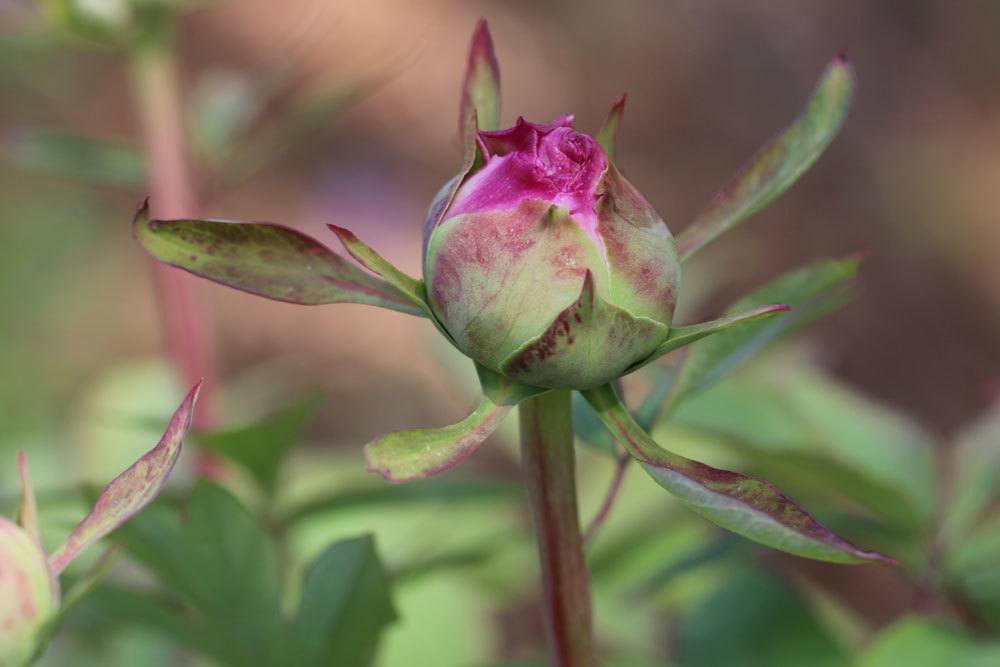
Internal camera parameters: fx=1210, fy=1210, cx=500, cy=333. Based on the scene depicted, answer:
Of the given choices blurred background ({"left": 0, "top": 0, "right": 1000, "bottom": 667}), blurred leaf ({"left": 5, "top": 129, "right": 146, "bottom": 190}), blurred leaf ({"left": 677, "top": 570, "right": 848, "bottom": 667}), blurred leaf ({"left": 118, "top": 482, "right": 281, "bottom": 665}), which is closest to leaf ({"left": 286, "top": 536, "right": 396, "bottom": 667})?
blurred leaf ({"left": 118, "top": 482, "right": 281, "bottom": 665})

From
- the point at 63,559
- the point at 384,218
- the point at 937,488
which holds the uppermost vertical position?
the point at 384,218

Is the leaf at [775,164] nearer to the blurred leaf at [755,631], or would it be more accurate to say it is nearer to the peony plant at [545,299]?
the peony plant at [545,299]

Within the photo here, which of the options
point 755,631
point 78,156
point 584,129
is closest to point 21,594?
point 755,631

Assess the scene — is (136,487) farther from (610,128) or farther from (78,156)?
(78,156)

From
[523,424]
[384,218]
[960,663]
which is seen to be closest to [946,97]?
[384,218]

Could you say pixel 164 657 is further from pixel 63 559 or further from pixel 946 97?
pixel 946 97

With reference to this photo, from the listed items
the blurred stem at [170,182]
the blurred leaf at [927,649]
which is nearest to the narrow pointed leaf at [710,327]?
the blurred leaf at [927,649]

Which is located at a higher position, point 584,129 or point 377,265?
point 584,129
